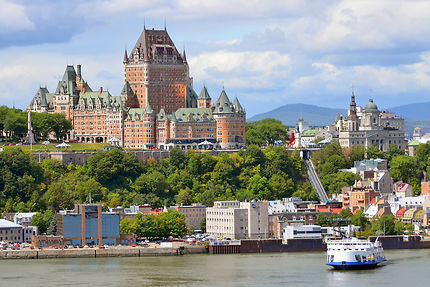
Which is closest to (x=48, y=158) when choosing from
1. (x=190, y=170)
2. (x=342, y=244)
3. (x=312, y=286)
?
(x=190, y=170)

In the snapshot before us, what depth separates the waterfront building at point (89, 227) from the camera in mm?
152000

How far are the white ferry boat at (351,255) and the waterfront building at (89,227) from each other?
102 feet

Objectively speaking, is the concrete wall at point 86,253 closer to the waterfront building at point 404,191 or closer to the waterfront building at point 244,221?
the waterfront building at point 244,221

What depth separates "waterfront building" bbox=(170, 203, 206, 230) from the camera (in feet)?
546

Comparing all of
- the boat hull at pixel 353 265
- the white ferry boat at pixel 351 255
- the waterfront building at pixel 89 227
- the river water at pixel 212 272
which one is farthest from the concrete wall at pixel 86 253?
the boat hull at pixel 353 265

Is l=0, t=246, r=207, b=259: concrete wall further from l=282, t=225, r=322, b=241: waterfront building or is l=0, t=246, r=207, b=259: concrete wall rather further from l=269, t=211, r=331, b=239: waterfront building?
l=269, t=211, r=331, b=239: waterfront building

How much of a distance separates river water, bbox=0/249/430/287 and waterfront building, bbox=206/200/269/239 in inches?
498

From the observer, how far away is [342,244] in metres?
132

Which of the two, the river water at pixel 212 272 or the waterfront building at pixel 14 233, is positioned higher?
the waterfront building at pixel 14 233

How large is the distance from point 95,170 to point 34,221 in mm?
24732

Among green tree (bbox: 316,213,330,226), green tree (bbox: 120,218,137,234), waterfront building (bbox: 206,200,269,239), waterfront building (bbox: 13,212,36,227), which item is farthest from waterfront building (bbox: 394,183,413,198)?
waterfront building (bbox: 13,212,36,227)

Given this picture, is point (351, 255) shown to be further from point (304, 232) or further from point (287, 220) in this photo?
point (287, 220)

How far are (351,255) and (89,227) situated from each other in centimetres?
3437

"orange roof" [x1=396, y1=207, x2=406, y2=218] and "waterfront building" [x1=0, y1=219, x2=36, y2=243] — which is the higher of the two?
"orange roof" [x1=396, y1=207, x2=406, y2=218]
